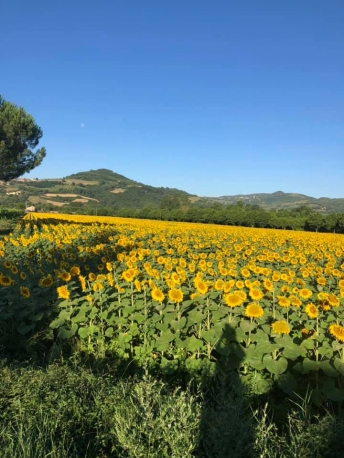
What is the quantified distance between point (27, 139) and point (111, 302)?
107 ft

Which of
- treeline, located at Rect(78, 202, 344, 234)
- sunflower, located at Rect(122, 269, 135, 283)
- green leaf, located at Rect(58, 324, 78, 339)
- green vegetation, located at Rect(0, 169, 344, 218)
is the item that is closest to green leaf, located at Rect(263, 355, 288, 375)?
sunflower, located at Rect(122, 269, 135, 283)

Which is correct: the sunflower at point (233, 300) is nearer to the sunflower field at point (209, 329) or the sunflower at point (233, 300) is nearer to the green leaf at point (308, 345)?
the sunflower field at point (209, 329)

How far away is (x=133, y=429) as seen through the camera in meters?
2.29

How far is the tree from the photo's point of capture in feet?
101

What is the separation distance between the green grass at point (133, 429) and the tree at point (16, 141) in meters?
31.4

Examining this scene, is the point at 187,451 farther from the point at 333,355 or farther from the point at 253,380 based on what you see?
the point at 333,355

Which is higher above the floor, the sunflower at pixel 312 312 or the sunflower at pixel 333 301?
the sunflower at pixel 333 301

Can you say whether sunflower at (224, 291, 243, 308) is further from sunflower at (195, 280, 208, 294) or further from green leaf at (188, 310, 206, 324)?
sunflower at (195, 280, 208, 294)

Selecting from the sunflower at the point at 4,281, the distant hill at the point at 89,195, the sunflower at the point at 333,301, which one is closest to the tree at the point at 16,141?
the sunflower at the point at 4,281

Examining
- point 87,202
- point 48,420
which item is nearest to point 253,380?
point 48,420

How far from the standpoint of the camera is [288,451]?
2176mm

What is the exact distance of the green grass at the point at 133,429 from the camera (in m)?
2.16

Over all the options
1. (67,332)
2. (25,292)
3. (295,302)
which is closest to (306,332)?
(295,302)

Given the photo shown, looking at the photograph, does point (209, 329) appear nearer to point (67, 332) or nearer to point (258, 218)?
point (67, 332)
